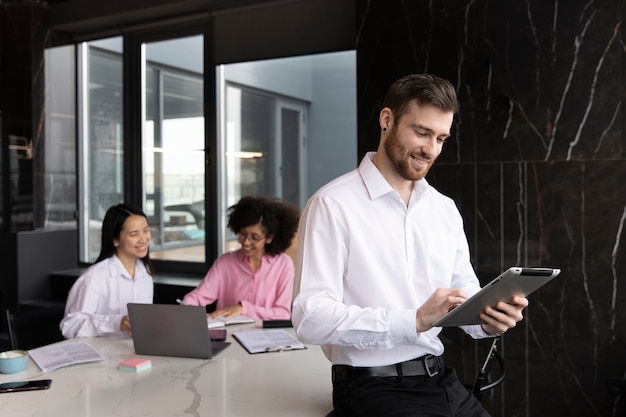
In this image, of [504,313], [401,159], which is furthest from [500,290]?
[401,159]

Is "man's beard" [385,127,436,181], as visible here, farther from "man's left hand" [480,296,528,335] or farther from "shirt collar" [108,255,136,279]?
"shirt collar" [108,255,136,279]

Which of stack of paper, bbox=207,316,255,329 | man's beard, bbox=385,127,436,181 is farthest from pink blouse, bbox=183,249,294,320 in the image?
man's beard, bbox=385,127,436,181

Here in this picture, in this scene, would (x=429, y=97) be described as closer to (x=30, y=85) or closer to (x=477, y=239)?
(x=477, y=239)

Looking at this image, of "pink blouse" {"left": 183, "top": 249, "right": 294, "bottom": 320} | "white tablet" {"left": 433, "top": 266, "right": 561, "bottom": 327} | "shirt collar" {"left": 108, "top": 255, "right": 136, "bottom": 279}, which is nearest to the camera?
"white tablet" {"left": 433, "top": 266, "right": 561, "bottom": 327}

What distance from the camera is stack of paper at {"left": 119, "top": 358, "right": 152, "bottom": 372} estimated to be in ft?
7.09

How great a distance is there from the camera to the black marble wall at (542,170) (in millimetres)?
3252

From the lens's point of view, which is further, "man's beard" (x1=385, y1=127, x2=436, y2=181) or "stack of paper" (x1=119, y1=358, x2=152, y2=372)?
"stack of paper" (x1=119, y1=358, x2=152, y2=372)

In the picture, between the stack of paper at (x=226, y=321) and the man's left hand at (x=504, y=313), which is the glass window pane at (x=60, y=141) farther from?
the man's left hand at (x=504, y=313)

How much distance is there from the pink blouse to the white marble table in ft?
3.48

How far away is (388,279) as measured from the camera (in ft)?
5.89

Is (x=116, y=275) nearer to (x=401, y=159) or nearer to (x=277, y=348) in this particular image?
(x=277, y=348)

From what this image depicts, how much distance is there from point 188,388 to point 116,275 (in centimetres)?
123

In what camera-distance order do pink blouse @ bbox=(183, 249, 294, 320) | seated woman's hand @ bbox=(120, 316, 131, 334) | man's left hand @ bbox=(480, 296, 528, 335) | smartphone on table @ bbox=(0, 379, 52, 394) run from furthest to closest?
pink blouse @ bbox=(183, 249, 294, 320) → seated woman's hand @ bbox=(120, 316, 131, 334) → smartphone on table @ bbox=(0, 379, 52, 394) → man's left hand @ bbox=(480, 296, 528, 335)

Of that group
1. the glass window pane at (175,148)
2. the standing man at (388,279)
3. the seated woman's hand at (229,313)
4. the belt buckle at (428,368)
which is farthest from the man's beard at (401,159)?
the glass window pane at (175,148)
